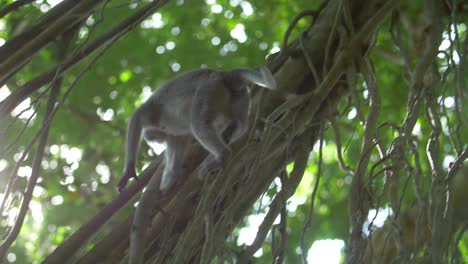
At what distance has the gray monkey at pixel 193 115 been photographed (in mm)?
4202

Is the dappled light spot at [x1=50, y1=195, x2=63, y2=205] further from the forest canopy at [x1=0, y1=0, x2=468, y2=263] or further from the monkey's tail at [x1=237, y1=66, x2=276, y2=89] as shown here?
the monkey's tail at [x1=237, y1=66, x2=276, y2=89]

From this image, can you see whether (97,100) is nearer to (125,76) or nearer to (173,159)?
(125,76)

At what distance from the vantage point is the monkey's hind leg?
3.74m

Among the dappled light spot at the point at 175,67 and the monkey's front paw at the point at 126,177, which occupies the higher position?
the dappled light spot at the point at 175,67

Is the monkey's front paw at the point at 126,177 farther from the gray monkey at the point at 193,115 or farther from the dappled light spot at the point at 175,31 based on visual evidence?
the dappled light spot at the point at 175,31

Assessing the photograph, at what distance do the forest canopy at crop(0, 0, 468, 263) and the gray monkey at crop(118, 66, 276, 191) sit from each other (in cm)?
15

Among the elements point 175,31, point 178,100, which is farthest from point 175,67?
point 178,100

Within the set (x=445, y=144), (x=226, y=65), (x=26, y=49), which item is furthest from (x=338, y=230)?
(x=26, y=49)

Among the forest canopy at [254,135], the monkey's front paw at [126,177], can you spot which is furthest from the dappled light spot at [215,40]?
the monkey's front paw at [126,177]

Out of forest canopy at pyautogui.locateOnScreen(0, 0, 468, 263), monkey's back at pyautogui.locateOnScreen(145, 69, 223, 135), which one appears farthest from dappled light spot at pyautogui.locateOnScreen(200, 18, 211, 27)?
monkey's back at pyautogui.locateOnScreen(145, 69, 223, 135)

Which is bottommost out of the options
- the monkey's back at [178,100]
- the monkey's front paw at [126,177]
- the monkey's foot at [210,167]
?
the monkey's foot at [210,167]

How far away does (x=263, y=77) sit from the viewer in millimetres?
3713

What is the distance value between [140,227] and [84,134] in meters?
3.19

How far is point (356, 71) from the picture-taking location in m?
3.77
